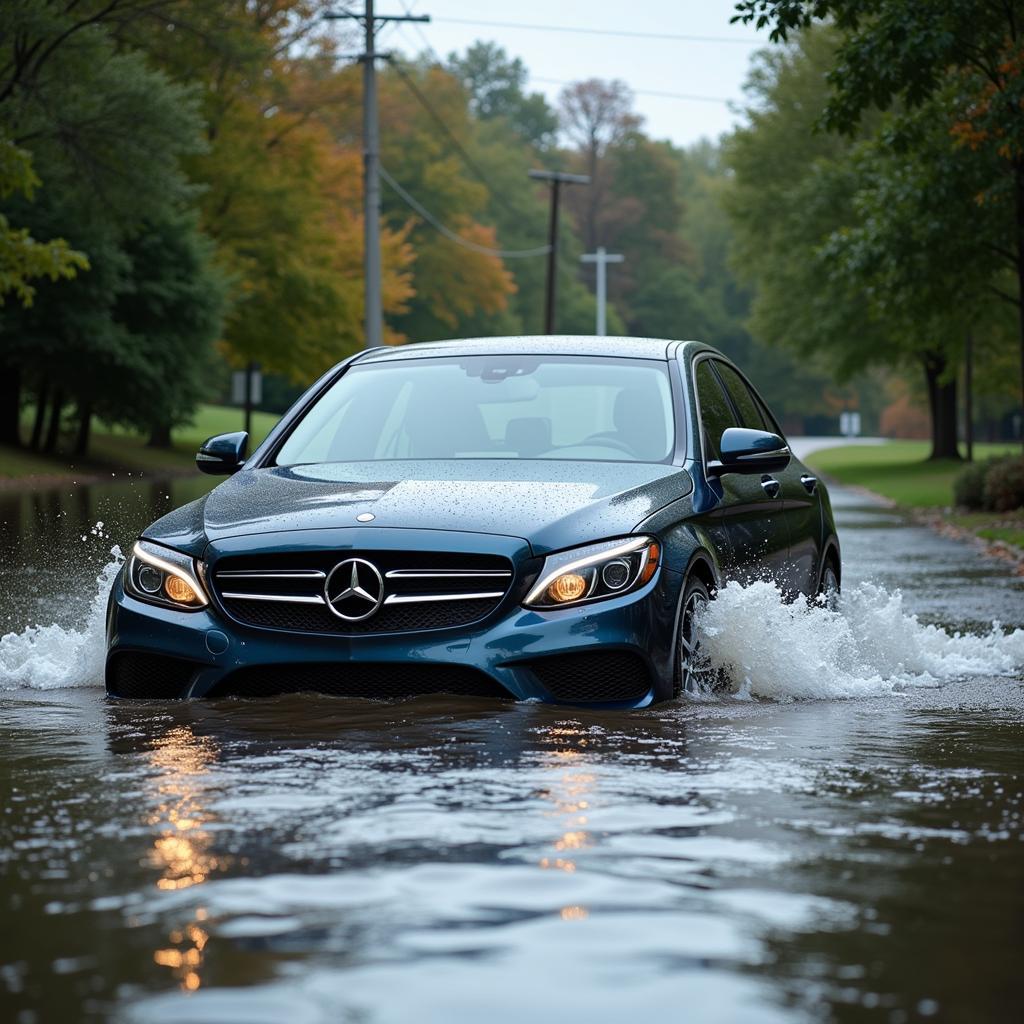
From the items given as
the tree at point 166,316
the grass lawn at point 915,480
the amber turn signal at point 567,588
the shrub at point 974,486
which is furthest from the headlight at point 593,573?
the tree at point 166,316

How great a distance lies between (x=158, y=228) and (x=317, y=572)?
40.4 metres

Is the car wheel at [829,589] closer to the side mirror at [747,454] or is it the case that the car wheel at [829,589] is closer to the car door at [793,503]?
the car door at [793,503]

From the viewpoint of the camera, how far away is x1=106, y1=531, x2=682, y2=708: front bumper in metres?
7.12

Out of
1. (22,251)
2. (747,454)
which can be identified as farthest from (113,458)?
(747,454)

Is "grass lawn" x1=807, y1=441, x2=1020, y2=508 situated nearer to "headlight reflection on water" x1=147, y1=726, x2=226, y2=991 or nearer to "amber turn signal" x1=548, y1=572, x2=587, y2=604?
"amber turn signal" x1=548, y1=572, x2=587, y2=604

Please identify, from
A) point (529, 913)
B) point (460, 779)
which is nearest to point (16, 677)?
point (460, 779)

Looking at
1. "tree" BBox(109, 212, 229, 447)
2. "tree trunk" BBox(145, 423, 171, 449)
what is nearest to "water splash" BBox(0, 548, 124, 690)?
"tree" BBox(109, 212, 229, 447)

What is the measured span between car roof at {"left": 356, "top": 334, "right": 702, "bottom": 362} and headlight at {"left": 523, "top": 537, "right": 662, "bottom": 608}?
6.27 ft

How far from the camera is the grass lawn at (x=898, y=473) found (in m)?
37.2

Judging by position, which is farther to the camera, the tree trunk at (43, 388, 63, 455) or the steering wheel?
the tree trunk at (43, 388, 63, 455)

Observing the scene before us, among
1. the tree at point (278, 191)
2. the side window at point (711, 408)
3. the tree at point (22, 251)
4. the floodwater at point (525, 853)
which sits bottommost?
the floodwater at point (525, 853)

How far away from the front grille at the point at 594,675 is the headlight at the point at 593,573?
0.63 feet

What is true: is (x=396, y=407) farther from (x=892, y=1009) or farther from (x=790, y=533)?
(x=892, y=1009)

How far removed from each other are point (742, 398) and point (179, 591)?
3555 mm
